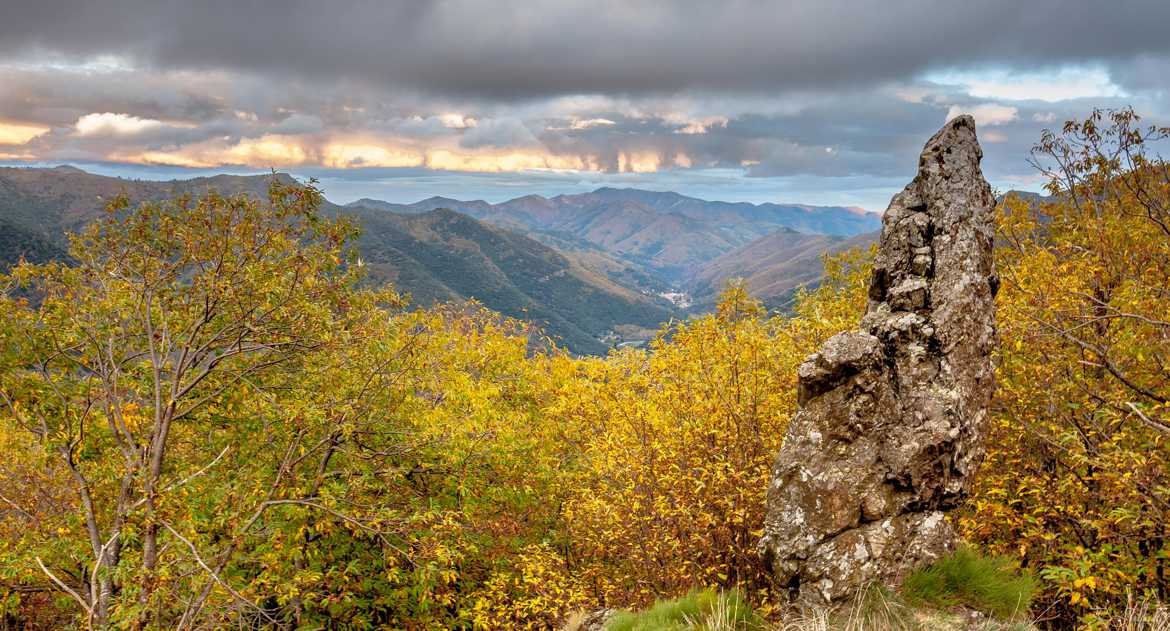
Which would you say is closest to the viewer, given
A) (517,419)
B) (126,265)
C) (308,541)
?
(126,265)

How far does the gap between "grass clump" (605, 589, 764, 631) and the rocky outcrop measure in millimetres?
845

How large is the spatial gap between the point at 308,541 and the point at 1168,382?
18.7 m

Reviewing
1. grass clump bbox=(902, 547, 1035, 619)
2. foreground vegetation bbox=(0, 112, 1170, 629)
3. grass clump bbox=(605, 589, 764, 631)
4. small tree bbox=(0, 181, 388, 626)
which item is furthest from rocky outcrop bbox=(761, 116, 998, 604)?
small tree bbox=(0, 181, 388, 626)

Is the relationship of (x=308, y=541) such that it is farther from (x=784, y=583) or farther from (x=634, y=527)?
(x=784, y=583)

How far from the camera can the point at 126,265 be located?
45.0 ft

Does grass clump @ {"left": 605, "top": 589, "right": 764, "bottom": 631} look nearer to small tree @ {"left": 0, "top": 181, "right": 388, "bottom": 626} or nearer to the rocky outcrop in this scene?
the rocky outcrop

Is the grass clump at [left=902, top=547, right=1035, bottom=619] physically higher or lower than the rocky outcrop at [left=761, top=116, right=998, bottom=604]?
lower

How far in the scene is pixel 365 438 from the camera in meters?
16.0

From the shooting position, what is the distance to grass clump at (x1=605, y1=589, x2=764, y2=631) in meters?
8.88

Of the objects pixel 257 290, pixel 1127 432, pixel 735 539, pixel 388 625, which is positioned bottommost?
pixel 388 625

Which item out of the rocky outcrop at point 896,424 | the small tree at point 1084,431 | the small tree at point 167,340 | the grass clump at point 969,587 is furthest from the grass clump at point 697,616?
the small tree at point 167,340

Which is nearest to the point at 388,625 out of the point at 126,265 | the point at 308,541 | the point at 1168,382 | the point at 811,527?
the point at 308,541

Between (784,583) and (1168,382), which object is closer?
(784,583)

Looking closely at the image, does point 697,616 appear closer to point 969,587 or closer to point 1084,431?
point 969,587
